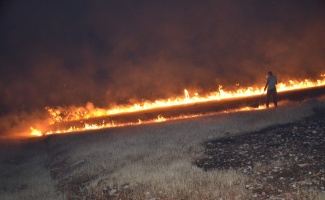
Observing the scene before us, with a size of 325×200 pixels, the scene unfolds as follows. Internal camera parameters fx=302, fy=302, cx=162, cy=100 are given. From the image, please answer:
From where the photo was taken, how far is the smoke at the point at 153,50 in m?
30.6

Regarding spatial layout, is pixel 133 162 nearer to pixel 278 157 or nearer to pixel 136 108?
pixel 278 157

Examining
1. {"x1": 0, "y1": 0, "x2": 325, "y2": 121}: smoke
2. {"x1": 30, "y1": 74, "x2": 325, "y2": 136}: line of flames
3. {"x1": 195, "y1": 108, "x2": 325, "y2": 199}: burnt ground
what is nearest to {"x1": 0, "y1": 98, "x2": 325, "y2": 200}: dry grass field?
{"x1": 195, "y1": 108, "x2": 325, "y2": 199}: burnt ground

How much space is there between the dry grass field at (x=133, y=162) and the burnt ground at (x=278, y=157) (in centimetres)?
47

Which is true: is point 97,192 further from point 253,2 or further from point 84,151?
point 253,2

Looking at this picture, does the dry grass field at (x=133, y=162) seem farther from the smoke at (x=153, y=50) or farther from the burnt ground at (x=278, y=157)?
the smoke at (x=153, y=50)

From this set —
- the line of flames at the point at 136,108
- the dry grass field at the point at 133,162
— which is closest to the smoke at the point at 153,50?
the line of flames at the point at 136,108

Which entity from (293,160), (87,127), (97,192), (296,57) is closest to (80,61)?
(87,127)

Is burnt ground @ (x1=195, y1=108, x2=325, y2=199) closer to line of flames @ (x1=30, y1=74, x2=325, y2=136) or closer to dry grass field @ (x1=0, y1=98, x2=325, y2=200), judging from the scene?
dry grass field @ (x1=0, y1=98, x2=325, y2=200)

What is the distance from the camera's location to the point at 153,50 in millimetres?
32438

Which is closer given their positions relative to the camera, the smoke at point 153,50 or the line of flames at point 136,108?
the line of flames at point 136,108

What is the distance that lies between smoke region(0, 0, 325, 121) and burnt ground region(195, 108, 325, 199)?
55.6 feet

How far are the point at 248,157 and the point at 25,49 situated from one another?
1194 inches

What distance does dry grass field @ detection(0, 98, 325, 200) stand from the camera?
360 inches

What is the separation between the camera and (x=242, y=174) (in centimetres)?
928
